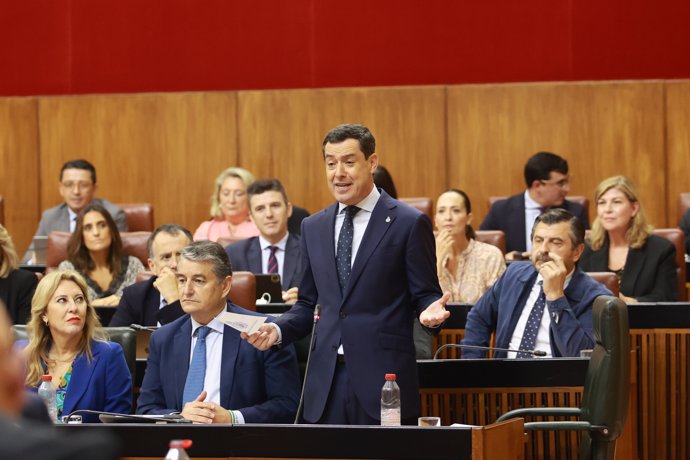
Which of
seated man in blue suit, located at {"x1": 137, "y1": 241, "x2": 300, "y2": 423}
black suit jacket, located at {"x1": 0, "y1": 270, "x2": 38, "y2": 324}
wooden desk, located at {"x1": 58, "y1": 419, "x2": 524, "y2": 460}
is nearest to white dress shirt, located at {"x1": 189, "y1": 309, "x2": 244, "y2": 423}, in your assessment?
seated man in blue suit, located at {"x1": 137, "y1": 241, "x2": 300, "y2": 423}

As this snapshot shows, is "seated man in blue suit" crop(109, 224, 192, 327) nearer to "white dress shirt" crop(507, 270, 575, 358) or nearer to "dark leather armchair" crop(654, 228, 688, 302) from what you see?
"white dress shirt" crop(507, 270, 575, 358)

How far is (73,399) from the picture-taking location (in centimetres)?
370

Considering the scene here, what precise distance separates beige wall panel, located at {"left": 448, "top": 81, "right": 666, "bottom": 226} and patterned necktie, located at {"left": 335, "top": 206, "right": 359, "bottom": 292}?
4.61m

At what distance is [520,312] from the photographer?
4250mm

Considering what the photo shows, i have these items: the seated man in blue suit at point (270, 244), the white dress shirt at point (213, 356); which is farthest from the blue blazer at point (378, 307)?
the seated man in blue suit at point (270, 244)

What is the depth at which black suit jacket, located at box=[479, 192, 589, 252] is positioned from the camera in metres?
6.77

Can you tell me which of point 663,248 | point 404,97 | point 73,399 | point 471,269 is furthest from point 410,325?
point 404,97

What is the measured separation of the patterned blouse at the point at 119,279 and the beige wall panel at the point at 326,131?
2.35m

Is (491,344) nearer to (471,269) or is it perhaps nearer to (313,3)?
(471,269)

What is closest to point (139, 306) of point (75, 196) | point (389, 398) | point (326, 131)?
point (389, 398)

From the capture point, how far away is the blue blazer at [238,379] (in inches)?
142

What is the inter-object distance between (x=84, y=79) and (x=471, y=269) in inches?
163

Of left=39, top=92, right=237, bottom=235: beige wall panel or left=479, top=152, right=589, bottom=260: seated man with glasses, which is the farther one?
left=39, top=92, right=237, bottom=235: beige wall panel

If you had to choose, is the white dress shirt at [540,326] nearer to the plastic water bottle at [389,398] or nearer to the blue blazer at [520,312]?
the blue blazer at [520,312]
